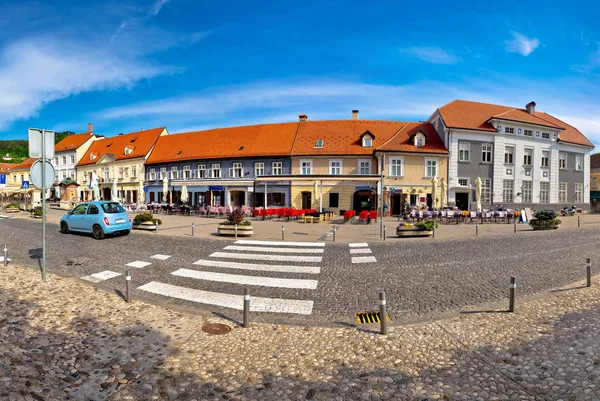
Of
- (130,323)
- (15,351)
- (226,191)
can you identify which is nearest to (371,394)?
(130,323)

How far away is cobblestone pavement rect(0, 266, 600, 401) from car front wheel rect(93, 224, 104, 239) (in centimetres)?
884

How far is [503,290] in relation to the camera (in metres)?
7.34

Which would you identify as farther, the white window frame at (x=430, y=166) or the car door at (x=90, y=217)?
the white window frame at (x=430, y=166)

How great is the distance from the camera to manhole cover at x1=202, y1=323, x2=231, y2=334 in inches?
202

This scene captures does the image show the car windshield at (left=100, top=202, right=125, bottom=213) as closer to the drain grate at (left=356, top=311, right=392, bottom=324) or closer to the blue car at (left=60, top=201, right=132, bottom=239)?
the blue car at (left=60, top=201, right=132, bottom=239)

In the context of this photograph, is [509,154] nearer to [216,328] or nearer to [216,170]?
[216,170]

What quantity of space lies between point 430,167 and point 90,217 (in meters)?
29.1

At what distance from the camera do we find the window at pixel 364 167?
32.3 metres

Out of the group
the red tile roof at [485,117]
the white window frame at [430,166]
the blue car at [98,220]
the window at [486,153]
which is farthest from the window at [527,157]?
the blue car at [98,220]

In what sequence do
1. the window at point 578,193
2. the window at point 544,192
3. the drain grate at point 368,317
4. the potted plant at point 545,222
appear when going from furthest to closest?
the window at point 578,193
the window at point 544,192
the potted plant at point 545,222
the drain grate at point 368,317

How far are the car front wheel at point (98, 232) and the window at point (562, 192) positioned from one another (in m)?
44.6

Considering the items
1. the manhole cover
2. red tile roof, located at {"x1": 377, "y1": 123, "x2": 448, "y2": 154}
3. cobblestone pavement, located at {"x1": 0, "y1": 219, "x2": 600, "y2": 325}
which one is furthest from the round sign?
red tile roof, located at {"x1": 377, "y1": 123, "x2": 448, "y2": 154}

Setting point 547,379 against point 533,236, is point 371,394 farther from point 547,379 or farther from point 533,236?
point 533,236

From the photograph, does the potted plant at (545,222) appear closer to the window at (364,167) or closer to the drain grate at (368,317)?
the window at (364,167)
